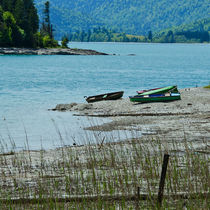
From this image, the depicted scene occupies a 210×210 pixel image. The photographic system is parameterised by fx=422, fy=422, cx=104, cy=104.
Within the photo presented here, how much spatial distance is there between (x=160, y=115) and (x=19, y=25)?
12284cm

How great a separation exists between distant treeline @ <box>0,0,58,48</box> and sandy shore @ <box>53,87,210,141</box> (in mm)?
107835

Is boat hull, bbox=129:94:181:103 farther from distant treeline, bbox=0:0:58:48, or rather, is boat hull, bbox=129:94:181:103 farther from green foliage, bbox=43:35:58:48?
green foliage, bbox=43:35:58:48

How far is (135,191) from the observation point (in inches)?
A: 348

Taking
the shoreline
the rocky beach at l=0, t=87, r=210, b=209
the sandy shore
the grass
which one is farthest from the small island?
the grass

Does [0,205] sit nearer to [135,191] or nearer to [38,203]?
[38,203]

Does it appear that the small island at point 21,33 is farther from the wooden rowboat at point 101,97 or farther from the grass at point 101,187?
the grass at point 101,187

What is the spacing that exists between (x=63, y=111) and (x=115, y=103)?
12.5 ft

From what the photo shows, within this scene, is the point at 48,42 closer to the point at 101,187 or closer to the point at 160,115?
the point at 160,115

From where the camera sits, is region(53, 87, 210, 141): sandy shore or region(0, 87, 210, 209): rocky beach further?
region(53, 87, 210, 141): sandy shore

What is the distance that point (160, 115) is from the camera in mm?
24828

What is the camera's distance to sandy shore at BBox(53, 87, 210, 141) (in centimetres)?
1900

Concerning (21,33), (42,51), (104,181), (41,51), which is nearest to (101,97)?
Result: (104,181)

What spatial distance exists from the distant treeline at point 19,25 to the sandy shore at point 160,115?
354ft

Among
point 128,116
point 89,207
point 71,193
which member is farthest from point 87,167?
point 128,116
